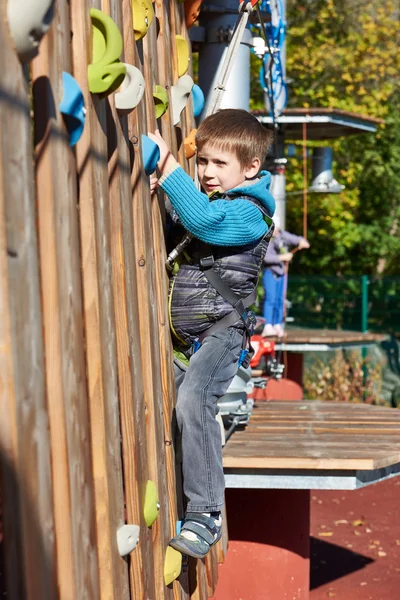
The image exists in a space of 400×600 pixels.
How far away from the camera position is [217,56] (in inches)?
268

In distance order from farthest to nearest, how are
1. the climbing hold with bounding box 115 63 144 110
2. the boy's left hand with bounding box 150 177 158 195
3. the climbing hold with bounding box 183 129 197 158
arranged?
the climbing hold with bounding box 183 129 197 158, the boy's left hand with bounding box 150 177 158 195, the climbing hold with bounding box 115 63 144 110

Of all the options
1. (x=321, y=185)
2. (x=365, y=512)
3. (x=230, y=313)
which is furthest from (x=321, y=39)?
(x=230, y=313)

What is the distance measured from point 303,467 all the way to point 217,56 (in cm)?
337

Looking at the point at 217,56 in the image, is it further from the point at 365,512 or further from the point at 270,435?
the point at 365,512

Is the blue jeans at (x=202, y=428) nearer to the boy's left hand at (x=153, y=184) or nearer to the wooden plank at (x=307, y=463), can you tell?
the boy's left hand at (x=153, y=184)

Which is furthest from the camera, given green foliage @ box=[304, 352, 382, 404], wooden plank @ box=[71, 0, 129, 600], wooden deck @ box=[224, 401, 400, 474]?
green foliage @ box=[304, 352, 382, 404]

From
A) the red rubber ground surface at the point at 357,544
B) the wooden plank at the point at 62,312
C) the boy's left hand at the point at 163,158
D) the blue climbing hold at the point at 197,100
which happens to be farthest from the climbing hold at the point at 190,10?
the red rubber ground surface at the point at 357,544

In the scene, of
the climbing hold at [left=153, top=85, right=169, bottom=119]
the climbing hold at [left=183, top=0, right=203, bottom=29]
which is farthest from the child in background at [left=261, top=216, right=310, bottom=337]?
the climbing hold at [left=153, top=85, right=169, bottom=119]

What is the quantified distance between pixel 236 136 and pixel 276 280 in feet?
30.2

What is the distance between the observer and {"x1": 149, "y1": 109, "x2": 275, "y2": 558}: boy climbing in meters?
3.42

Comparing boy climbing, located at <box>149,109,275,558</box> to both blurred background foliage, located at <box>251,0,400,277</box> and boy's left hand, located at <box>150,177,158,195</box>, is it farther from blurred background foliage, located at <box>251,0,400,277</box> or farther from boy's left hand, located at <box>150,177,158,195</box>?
blurred background foliage, located at <box>251,0,400,277</box>

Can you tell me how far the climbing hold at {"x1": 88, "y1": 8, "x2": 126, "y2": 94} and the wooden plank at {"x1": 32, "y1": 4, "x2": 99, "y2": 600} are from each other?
6.9 inches

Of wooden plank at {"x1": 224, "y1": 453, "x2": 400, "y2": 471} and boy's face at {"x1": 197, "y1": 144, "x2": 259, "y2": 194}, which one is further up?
boy's face at {"x1": 197, "y1": 144, "x2": 259, "y2": 194}

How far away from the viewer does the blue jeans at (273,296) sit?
12867mm
